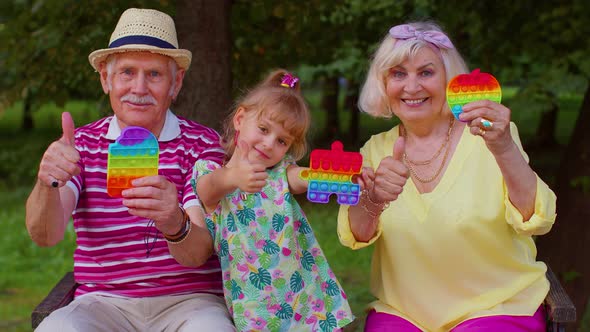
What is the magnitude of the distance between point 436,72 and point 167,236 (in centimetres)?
124

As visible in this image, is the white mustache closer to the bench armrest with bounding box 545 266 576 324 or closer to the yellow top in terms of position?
the yellow top

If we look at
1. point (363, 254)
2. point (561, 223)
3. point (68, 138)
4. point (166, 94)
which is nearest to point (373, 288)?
point (166, 94)

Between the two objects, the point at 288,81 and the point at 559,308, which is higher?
the point at 288,81

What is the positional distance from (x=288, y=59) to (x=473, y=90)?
3.08 m

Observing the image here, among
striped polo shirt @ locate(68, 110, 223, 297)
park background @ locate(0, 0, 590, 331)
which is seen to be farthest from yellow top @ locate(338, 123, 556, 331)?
striped polo shirt @ locate(68, 110, 223, 297)

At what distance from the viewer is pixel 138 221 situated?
127 inches

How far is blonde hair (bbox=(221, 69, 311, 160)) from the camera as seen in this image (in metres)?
3.00

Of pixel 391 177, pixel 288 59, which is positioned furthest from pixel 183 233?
pixel 288 59

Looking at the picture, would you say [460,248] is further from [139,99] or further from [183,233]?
[139,99]

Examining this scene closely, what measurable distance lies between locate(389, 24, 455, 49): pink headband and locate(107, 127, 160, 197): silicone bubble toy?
113 cm

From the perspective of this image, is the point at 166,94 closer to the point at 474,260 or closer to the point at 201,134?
the point at 201,134

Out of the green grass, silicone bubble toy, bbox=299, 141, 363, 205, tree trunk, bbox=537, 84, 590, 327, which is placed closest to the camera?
silicone bubble toy, bbox=299, 141, 363, 205

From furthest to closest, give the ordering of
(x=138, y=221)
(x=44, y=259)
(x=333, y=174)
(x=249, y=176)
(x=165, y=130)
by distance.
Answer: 1. (x=44, y=259)
2. (x=165, y=130)
3. (x=138, y=221)
4. (x=333, y=174)
5. (x=249, y=176)

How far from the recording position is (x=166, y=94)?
10.6 feet
